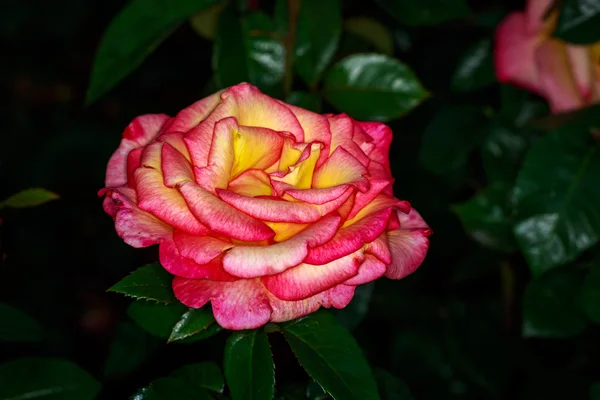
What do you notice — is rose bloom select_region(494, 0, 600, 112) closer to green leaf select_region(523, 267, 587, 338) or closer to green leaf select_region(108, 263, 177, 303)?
green leaf select_region(523, 267, 587, 338)

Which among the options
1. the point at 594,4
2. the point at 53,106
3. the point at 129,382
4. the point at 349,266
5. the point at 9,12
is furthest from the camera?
the point at 53,106

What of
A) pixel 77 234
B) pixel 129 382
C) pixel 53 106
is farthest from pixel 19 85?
pixel 129 382

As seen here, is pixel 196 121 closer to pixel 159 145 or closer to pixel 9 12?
pixel 159 145

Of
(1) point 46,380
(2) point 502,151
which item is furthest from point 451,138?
(1) point 46,380

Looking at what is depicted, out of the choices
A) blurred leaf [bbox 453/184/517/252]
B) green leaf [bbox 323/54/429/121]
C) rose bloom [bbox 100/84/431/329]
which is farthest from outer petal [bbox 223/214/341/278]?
blurred leaf [bbox 453/184/517/252]

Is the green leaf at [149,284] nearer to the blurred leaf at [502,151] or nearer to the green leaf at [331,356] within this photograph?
the green leaf at [331,356]

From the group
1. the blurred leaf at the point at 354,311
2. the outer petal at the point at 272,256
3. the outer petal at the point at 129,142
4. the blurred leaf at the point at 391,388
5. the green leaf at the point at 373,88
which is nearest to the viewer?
the outer petal at the point at 272,256

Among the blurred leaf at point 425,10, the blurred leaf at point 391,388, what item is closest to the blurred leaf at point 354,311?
the blurred leaf at point 391,388
